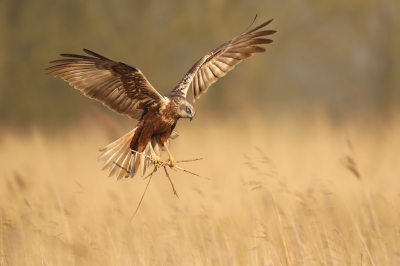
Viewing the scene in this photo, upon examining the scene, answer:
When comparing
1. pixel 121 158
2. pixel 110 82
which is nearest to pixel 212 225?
pixel 121 158

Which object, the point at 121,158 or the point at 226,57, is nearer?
the point at 121,158

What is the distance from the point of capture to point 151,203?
487 cm

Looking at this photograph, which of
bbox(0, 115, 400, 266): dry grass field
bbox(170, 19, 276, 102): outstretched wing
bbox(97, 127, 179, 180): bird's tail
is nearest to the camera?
bbox(0, 115, 400, 266): dry grass field

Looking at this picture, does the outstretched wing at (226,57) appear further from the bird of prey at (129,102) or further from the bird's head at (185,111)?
the bird's head at (185,111)

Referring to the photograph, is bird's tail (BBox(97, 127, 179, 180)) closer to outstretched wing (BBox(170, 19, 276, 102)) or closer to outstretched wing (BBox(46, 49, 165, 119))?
outstretched wing (BBox(46, 49, 165, 119))

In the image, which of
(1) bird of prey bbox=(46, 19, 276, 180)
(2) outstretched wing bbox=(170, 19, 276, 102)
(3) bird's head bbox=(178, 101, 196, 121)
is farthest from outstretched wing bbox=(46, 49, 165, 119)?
(2) outstretched wing bbox=(170, 19, 276, 102)

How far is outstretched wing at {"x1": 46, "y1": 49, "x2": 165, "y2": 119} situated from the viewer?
11.2 ft

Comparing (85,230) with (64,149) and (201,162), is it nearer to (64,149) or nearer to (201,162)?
(201,162)

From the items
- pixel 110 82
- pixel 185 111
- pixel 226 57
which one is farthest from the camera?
pixel 226 57

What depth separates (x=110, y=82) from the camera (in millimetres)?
3646

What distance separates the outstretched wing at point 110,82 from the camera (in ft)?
11.2

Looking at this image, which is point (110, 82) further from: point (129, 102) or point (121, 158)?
point (121, 158)

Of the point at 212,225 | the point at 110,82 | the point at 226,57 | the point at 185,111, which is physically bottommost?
the point at 212,225

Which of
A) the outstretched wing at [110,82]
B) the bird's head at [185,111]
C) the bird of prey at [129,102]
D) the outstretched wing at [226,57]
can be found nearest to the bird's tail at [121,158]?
the bird of prey at [129,102]
